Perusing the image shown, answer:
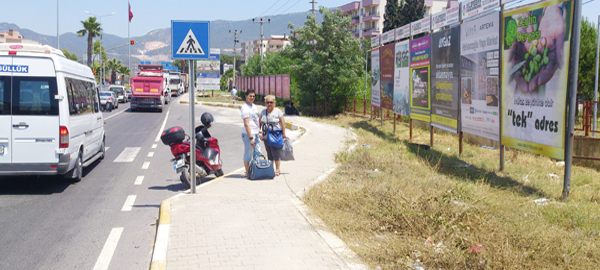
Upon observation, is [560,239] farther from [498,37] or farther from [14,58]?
[14,58]

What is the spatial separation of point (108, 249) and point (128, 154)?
836 cm

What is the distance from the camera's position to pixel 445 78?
12.4m

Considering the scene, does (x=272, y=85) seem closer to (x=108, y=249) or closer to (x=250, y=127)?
(x=250, y=127)

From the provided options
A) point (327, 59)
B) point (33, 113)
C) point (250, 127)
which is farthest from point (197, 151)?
point (327, 59)

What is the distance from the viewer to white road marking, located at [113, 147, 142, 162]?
1270cm

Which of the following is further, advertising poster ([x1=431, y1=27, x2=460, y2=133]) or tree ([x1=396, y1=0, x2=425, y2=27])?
tree ([x1=396, y1=0, x2=425, y2=27])

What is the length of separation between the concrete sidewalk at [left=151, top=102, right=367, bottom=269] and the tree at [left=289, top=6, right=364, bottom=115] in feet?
55.4

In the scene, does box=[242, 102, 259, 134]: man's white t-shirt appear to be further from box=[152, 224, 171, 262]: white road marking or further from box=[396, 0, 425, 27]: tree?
box=[396, 0, 425, 27]: tree

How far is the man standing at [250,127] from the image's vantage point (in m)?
9.05

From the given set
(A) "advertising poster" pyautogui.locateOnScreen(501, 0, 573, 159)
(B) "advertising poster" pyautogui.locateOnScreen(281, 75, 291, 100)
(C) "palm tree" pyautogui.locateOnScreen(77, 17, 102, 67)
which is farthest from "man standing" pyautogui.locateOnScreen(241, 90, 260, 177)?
(C) "palm tree" pyautogui.locateOnScreen(77, 17, 102, 67)

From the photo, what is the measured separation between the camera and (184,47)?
7.69 m

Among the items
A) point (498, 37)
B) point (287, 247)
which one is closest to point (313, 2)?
point (498, 37)

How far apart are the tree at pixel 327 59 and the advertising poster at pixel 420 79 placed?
1023cm

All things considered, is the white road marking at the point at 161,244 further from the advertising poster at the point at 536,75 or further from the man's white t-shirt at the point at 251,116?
the advertising poster at the point at 536,75
